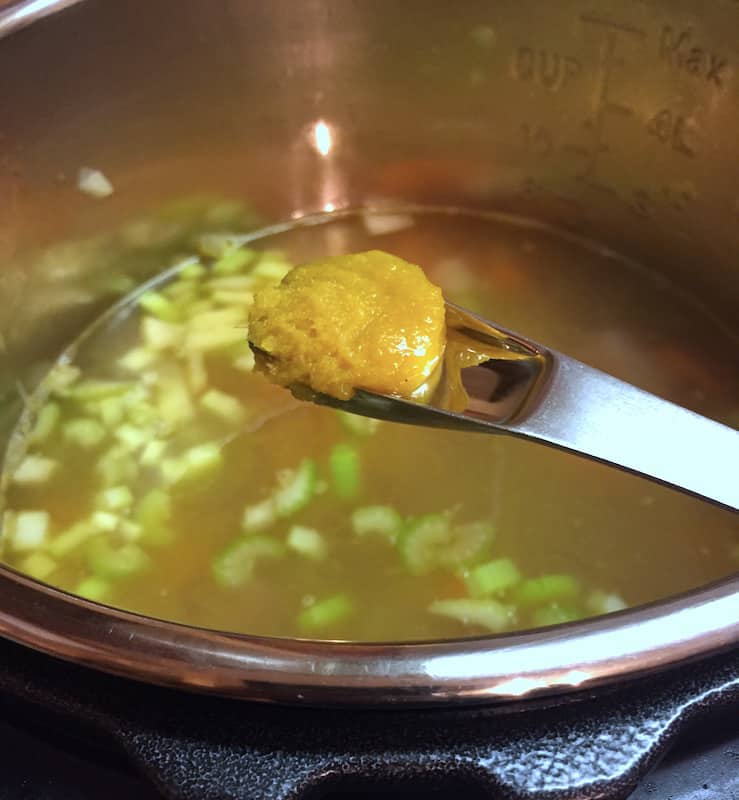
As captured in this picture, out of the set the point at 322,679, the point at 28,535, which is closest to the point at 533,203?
the point at 28,535

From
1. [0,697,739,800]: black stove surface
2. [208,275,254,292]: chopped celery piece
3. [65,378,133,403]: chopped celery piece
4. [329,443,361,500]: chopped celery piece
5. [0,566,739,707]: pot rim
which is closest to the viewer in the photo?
[0,566,739,707]: pot rim

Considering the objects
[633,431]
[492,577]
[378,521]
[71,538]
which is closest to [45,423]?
[71,538]

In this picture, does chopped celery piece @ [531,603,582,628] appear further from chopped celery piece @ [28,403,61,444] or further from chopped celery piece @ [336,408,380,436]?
chopped celery piece @ [28,403,61,444]

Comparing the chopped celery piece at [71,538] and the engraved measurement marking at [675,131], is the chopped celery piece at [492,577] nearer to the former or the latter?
the chopped celery piece at [71,538]

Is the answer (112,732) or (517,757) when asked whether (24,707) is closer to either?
(112,732)

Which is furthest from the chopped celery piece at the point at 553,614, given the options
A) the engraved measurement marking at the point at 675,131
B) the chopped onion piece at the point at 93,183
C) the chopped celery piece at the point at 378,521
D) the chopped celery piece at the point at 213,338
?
the chopped onion piece at the point at 93,183

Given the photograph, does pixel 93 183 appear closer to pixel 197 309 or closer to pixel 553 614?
pixel 197 309

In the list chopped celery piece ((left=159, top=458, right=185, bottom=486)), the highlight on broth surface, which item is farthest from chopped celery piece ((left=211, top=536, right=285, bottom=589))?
chopped celery piece ((left=159, top=458, right=185, bottom=486))
